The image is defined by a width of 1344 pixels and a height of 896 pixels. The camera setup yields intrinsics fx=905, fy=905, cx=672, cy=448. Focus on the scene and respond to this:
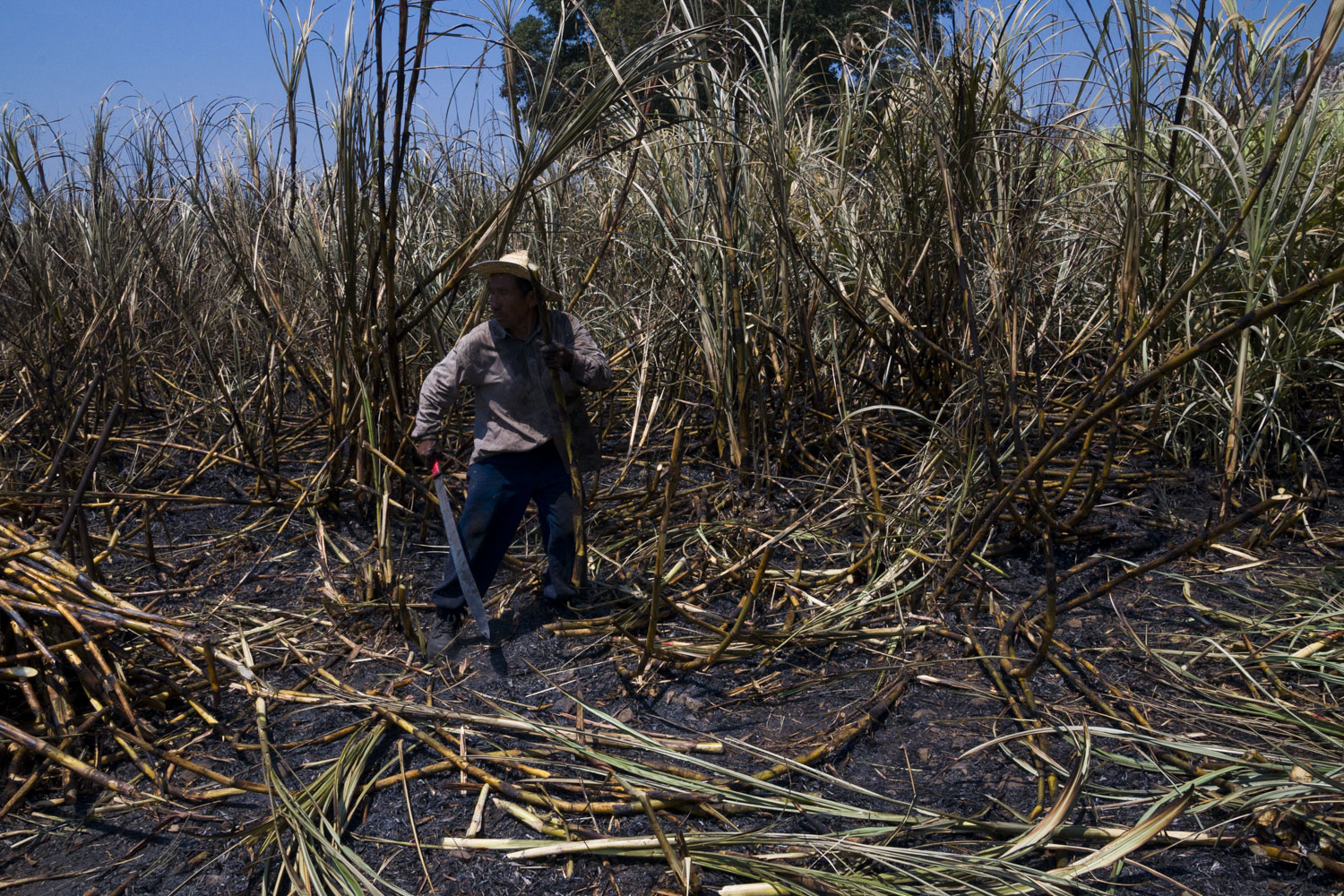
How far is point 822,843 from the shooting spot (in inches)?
76.2

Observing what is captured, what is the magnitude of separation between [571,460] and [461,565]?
0.50 m

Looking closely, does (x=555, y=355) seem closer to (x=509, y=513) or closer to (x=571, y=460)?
(x=571, y=460)

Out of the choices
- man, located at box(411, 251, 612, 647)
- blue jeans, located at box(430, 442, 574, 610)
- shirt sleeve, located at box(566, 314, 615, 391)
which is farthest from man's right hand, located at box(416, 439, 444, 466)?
shirt sleeve, located at box(566, 314, 615, 391)

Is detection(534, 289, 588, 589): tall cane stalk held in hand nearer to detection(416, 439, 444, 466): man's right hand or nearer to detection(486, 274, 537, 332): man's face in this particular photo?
detection(486, 274, 537, 332): man's face

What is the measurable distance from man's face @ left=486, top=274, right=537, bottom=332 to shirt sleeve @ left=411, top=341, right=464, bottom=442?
206mm

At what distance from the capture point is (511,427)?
3.12 m

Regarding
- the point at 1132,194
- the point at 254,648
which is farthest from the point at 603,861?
the point at 1132,194

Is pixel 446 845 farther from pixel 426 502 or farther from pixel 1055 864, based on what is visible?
pixel 426 502

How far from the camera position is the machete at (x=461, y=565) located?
2.86 m

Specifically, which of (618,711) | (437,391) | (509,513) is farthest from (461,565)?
(618,711)

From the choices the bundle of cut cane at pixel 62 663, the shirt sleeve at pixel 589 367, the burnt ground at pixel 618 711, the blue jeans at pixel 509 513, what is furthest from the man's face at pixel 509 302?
the bundle of cut cane at pixel 62 663

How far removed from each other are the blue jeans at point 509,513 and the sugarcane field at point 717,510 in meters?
0.02

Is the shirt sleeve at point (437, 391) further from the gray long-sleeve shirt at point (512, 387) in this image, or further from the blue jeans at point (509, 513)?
the blue jeans at point (509, 513)

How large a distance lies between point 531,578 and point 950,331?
77.1 inches
